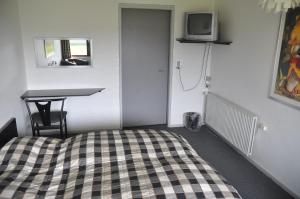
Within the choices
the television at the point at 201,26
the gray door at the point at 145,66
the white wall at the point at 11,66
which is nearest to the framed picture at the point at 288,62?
the television at the point at 201,26

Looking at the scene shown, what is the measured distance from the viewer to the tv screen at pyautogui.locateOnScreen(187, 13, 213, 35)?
11.5 feet

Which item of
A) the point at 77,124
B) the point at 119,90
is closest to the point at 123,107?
the point at 119,90

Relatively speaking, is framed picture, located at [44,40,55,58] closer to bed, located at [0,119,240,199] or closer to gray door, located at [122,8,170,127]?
gray door, located at [122,8,170,127]

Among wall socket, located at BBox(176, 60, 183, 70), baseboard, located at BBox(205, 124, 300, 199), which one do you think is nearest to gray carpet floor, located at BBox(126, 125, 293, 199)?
baseboard, located at BBox(205, 124, 300, 199)

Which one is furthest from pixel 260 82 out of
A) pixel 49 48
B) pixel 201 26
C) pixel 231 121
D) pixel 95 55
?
pixel 49 48

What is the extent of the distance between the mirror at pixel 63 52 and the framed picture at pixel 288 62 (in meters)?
2.47

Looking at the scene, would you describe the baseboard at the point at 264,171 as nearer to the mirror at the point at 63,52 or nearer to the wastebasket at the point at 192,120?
the wastebasket at the point at 192,120

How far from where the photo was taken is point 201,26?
359 cm

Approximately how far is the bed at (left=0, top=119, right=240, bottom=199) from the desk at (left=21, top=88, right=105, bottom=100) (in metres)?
1.05

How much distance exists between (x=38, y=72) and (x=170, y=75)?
198 cm

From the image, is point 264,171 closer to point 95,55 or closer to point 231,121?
point 231,121

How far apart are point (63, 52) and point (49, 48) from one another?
0.64ft

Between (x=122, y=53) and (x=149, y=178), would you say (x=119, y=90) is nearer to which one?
(x=122, y=53)

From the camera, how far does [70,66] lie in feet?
12.1
